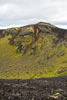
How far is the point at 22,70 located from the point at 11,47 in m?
36.7

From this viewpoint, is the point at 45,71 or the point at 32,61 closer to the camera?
the point at 45,71

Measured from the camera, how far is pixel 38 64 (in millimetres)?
73438

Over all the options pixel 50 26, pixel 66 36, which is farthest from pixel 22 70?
pixel 50 26

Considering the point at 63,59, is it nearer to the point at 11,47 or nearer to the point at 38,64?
the point at 38,64

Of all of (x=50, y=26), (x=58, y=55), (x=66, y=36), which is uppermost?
(x=50, y=26)

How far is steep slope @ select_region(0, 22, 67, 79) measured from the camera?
66338 mm

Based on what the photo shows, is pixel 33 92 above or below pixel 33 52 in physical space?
above

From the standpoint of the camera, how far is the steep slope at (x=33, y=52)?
66338 mm

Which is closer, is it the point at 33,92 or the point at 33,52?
the point at 33,92

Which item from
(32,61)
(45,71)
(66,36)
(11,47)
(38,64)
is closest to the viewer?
(45,71)

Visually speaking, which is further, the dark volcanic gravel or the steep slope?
the steep slope

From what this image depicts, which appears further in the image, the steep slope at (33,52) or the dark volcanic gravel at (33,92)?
the steep slope at (33,52)

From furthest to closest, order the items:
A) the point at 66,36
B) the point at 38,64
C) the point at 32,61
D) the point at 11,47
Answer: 1. the point at 11,47
2. the point at 66,36
3. the point at 32,61
4. the point at 38,64

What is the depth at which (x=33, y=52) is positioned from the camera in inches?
3457
